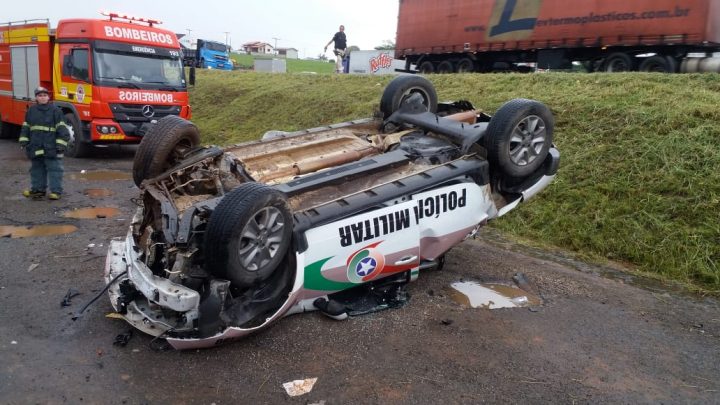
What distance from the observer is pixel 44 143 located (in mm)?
6762

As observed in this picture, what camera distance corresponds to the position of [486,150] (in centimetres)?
431

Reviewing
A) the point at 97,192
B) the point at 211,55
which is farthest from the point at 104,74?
the point at 211,55

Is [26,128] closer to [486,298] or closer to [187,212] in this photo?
[187,212]

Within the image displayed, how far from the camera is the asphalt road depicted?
2975 mm

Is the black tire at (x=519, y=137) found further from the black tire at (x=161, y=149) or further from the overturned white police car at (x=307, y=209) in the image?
the black tire at (x=161, y=149)

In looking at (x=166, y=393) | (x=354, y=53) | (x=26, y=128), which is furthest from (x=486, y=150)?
(x=354, y=53)

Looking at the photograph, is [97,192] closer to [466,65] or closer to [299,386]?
[299,386]

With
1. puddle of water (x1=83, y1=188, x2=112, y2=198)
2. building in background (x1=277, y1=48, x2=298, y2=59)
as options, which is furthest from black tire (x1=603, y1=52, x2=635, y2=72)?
building in background (x1=277, y1=48, x2=298, y2=59)

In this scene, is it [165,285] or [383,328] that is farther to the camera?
[383,328]

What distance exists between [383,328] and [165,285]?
1.49 m

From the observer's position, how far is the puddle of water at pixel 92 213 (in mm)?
6174

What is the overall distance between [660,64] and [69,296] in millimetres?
12850

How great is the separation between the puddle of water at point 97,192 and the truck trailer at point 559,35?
38.4 ft

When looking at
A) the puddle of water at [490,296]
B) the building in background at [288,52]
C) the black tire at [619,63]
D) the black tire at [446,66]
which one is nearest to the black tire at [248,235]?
the puddle of water at [490,296]
